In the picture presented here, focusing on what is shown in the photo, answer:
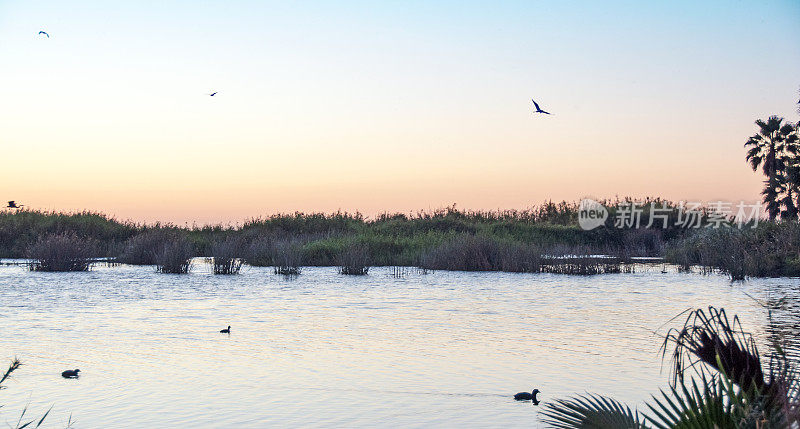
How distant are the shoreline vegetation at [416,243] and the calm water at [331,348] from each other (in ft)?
16.8

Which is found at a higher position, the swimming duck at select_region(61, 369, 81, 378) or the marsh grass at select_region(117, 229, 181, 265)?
the marsh grass at select_region(117, 229, 181, 265)

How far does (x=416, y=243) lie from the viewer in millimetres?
34156

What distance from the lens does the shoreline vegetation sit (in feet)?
87.2

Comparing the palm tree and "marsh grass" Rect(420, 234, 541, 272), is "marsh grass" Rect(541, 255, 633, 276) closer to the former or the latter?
"marsh grass" Rect(420, 234, 541, 272)

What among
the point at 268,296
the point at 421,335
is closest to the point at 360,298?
the point at 268,296

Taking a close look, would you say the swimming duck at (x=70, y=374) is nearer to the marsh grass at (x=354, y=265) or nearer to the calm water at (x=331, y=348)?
the calm water at (x=331, y=348)

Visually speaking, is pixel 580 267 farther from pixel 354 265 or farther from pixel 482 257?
pixel 354 265

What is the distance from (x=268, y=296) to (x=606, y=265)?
1370 centimetres

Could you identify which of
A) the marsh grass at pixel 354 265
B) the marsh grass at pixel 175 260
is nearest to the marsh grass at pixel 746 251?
the marsh grass at pixel 354 265

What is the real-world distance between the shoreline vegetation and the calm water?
5133mm

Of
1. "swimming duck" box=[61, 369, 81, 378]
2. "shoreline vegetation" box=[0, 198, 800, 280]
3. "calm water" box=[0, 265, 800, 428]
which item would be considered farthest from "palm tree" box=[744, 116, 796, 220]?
"swimming duck" box=[61, 369, 81, 378]

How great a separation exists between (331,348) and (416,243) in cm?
2287

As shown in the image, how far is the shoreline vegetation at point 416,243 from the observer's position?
1046 inches

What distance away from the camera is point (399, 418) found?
7.41 m
